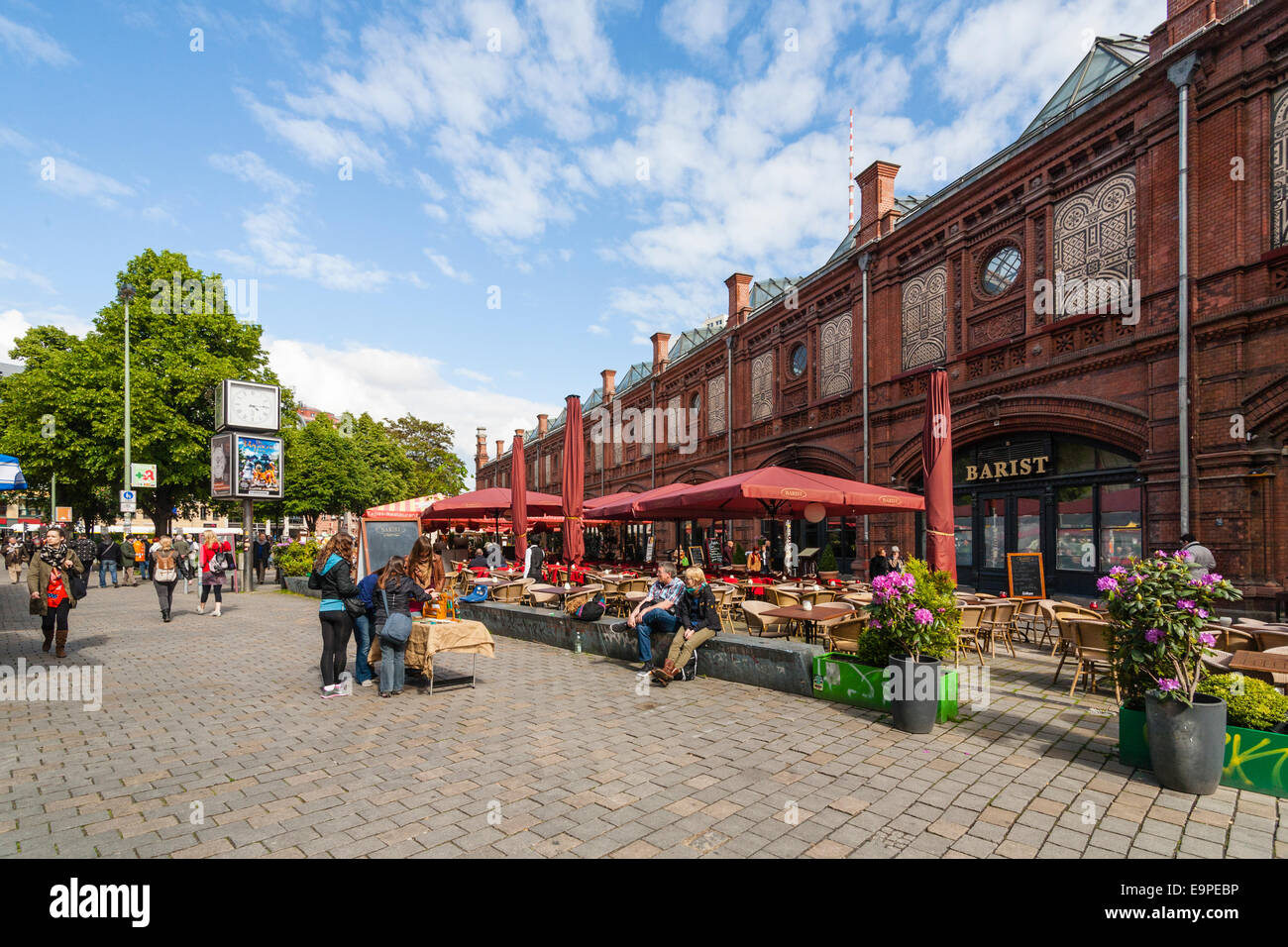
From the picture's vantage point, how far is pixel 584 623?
938 centimetres

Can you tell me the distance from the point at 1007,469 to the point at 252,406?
2094 centimetres

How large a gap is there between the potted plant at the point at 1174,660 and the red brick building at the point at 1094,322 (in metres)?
8.18

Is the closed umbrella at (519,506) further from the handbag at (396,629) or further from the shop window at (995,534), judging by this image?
the shop window at (995,534)

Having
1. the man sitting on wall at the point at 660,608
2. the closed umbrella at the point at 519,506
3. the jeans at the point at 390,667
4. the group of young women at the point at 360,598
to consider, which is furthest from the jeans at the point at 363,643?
the closed umbrella at the point at 519,506

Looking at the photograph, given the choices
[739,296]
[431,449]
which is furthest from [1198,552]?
[431,449]

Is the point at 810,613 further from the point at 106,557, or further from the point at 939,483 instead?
the point at 106,557

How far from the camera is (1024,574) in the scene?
14047 mm

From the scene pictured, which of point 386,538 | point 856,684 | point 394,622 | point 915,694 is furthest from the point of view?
point 386,538

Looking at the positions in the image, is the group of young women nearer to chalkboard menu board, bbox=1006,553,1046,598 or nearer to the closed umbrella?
the closed umbrella

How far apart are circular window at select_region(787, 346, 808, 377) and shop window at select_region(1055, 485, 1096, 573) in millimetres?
9506

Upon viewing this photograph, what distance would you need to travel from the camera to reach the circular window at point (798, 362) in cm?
2170

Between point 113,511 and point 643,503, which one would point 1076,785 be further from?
point 113,511

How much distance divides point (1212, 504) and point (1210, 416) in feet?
4.82

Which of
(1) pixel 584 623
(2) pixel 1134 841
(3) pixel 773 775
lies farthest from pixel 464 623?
(2) pixel 1134 841
